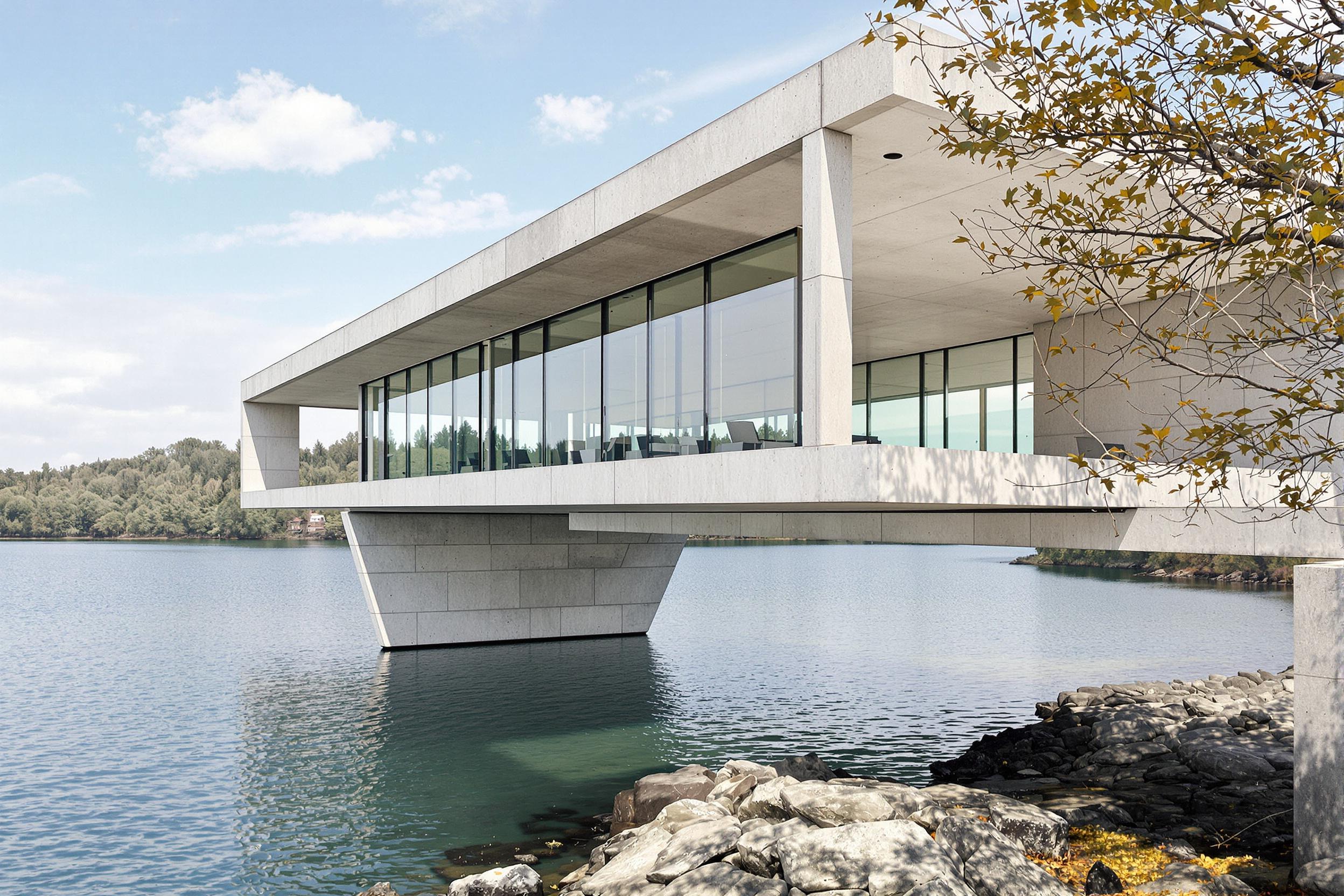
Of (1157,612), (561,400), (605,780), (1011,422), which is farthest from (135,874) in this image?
(1157,612)

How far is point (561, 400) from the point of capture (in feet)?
59.9

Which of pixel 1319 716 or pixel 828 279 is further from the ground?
pixel 828 279

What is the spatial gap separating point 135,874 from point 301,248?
45.3 meters

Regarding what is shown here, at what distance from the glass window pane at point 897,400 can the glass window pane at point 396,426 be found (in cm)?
1093

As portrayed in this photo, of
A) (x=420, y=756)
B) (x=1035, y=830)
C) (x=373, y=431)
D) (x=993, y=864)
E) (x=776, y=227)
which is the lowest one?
(x=420, y=756)

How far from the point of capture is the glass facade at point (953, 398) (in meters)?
19.8

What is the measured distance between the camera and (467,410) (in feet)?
71.8

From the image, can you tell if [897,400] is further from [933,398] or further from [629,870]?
[629,870]

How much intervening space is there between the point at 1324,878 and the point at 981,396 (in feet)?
44.8

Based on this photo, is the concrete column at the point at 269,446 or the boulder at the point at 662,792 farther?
the concrete column at the point at 269,446

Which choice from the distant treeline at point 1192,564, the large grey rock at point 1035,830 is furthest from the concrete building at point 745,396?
the distant treeline at point 1192,564

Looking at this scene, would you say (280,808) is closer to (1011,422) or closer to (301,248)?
(1011,422)

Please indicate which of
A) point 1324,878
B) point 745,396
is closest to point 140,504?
point 745,396

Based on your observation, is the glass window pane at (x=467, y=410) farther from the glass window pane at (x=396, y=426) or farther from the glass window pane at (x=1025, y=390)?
the glass window pane at (x=1025, y=390)
